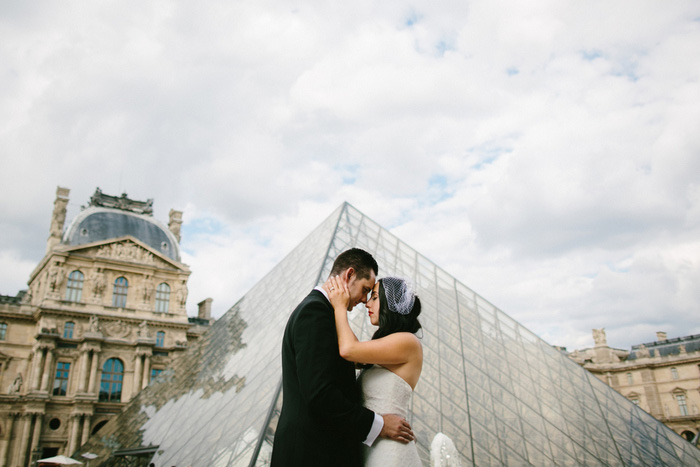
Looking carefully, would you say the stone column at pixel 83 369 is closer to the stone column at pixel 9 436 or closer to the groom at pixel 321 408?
the stone column at pixel 9 436

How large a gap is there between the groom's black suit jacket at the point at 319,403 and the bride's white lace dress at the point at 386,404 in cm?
6

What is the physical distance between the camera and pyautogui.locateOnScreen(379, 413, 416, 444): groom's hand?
2.17m

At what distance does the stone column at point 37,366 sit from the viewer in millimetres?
28075

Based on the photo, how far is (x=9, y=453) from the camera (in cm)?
2686

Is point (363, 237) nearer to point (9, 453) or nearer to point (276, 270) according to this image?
point (276, 270)

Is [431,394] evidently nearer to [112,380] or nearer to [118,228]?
[112,380]

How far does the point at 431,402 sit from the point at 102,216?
3261 cm

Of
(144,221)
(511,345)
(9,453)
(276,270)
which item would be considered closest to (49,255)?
(144,221)

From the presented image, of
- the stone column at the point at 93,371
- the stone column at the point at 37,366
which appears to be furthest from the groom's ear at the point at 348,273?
the stone column at the point at 37,366

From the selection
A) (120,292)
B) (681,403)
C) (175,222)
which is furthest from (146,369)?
(681,403)

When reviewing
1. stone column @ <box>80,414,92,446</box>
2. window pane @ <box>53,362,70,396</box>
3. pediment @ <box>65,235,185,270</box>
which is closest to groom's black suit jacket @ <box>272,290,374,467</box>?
stone column @ <box>80,414,92,446</box>

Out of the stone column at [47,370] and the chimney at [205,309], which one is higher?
the chimney at [205,309]

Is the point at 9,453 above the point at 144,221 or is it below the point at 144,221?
below

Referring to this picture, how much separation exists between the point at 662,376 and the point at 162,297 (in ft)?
115
